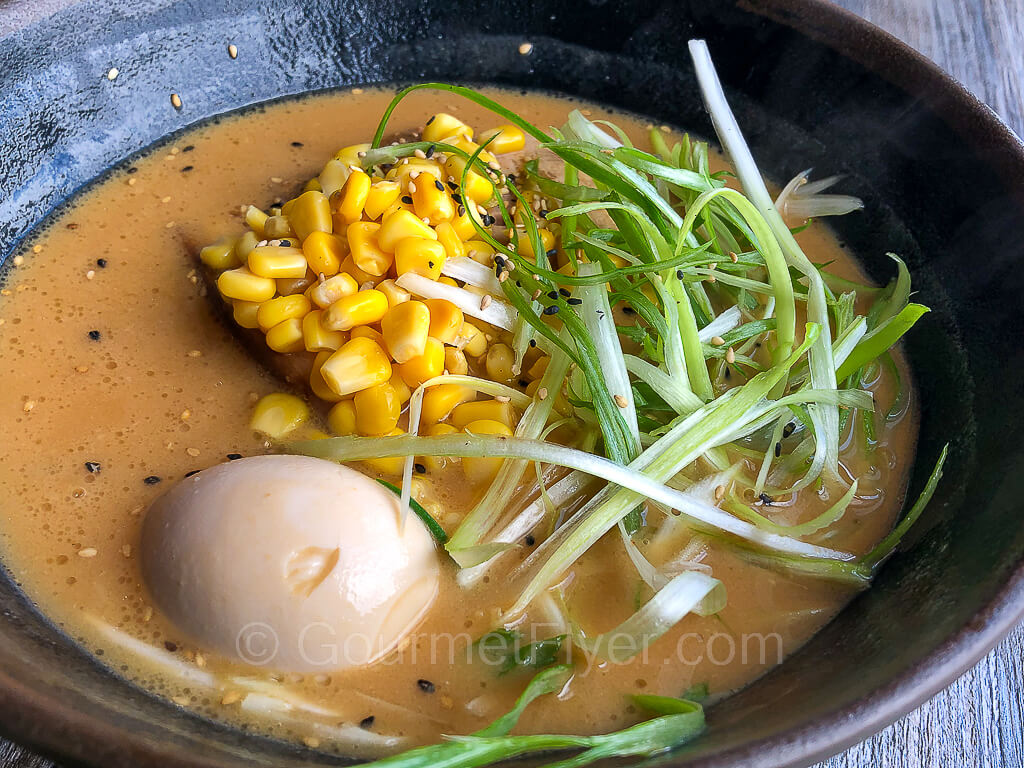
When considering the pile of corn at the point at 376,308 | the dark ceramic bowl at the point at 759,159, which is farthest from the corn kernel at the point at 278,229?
the dark ceramic bowl at the point at 759,159

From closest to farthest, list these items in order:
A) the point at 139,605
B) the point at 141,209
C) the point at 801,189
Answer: the point at 139,605, the point at 141,209, the point at 801,189

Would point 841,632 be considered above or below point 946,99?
below

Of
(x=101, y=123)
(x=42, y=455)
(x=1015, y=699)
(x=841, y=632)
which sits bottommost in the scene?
(x=1015, y=699)

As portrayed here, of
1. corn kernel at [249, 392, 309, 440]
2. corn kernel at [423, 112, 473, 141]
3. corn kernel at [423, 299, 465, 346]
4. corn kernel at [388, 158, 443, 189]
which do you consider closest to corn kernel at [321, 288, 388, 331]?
corn kernel at [423, 299, 465, 346]

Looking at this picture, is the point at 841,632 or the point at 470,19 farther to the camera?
the point at 470,19

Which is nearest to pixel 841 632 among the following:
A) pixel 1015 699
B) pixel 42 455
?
pixel 1015 699

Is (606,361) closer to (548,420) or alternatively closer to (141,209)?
(548,420)

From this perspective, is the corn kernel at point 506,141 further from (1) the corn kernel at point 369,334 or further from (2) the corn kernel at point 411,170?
(1) the corn kernel at point 369,334

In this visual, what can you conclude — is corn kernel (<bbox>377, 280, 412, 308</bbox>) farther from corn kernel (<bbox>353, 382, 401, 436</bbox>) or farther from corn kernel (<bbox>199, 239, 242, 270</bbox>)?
corn kernel (<bbox>199, 239, 242, 270</bbox>)
